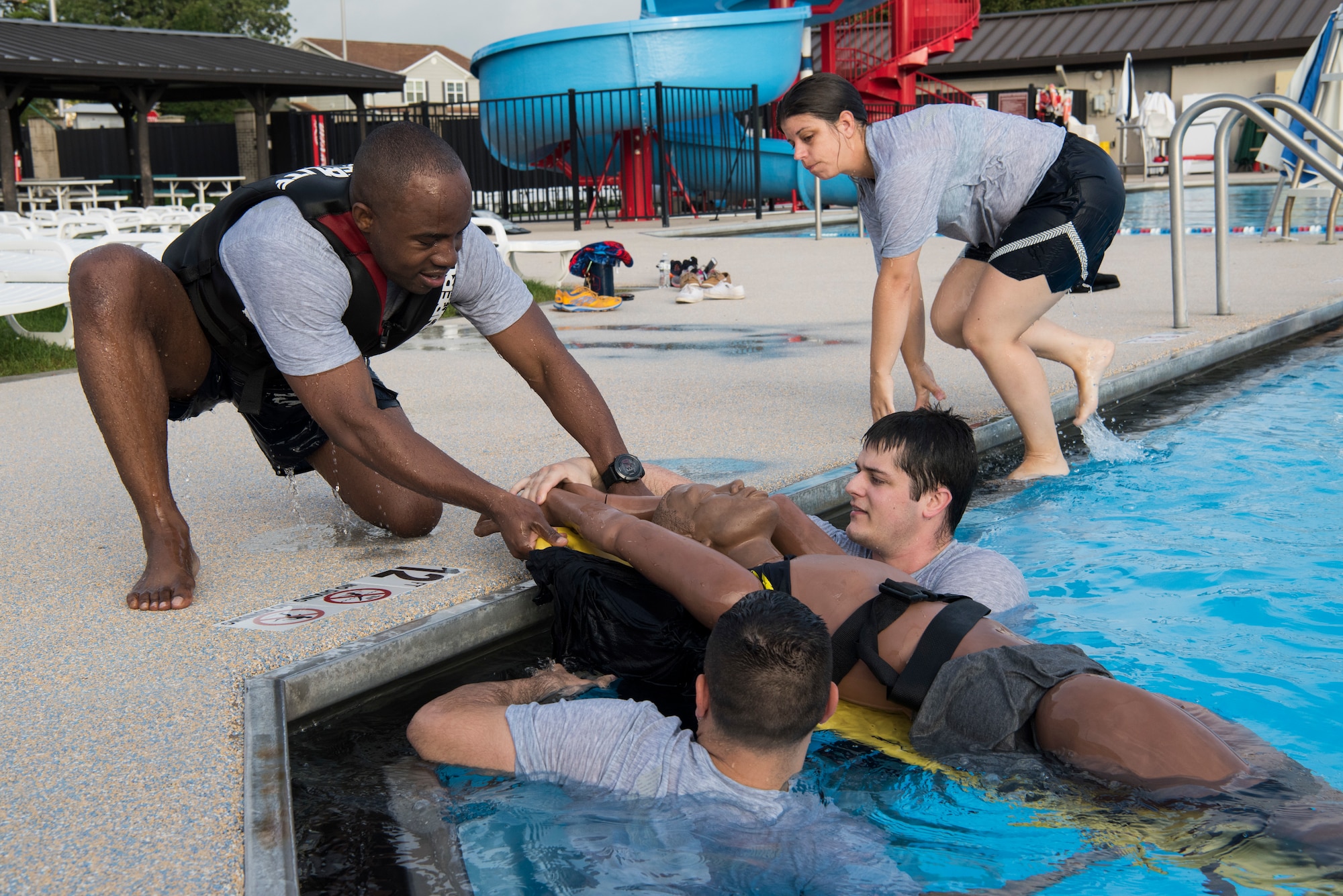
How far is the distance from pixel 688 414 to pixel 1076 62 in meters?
32.6

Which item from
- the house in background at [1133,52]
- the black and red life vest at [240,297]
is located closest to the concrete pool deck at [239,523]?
the black and red life vest at [240,297]

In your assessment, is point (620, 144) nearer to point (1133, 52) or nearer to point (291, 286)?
point (1133, 52)

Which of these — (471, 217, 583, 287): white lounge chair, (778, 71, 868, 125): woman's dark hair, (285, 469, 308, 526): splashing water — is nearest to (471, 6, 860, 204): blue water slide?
(471, 217, 583, 287): white lounge chair

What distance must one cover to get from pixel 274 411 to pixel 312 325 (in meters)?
0.82

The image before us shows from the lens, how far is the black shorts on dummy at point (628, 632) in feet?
10.8

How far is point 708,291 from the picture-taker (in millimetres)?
11242

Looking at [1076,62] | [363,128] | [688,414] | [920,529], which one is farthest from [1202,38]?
[920,529]

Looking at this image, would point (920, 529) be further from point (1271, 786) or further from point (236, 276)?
point (236, 276)

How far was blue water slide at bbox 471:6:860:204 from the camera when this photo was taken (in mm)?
20422

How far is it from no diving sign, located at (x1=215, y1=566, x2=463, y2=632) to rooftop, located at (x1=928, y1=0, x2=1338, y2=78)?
112 feet

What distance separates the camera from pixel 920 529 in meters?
3.39

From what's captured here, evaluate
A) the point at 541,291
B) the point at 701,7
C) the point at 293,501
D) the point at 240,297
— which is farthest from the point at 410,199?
the point at 701,7

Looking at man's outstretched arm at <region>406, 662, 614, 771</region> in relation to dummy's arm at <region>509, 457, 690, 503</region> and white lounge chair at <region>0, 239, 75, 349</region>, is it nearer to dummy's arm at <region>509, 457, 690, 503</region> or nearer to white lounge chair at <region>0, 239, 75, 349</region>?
dummy's arm at <region>509, 457, 690, 503</region>

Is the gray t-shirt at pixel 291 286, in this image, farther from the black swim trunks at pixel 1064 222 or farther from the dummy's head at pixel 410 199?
the black swim trunks at pixel 1064 222
